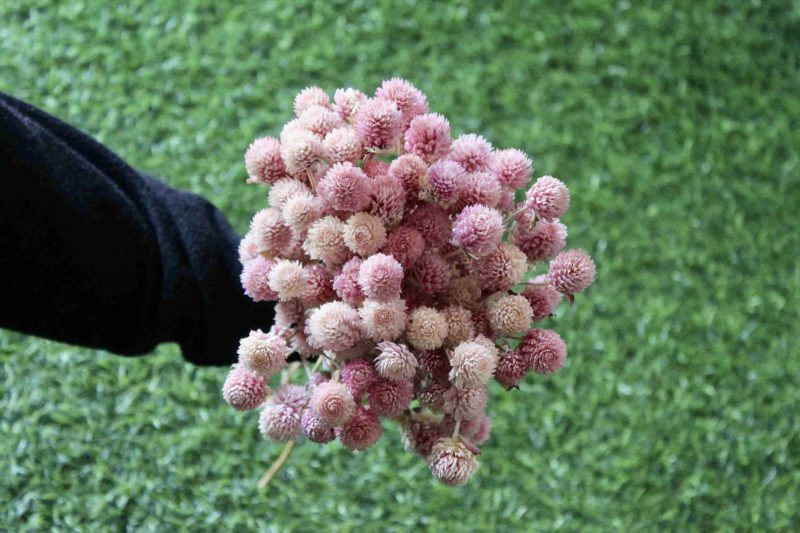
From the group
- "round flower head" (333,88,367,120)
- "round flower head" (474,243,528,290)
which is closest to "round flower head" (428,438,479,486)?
"round flower head" (474,243,528,290)

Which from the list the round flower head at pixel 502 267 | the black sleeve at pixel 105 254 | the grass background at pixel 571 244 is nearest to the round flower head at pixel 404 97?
the round flower head at pixel 502 267

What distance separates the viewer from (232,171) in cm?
133

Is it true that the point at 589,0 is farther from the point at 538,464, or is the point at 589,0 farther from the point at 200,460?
the point at 200,460

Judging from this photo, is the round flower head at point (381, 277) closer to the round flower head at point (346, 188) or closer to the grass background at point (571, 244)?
the round flower head at point (346, 188)

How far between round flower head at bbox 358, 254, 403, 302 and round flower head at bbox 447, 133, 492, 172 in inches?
3.3

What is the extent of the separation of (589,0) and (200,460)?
101cm

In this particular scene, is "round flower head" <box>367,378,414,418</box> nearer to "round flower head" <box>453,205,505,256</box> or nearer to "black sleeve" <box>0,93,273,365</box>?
"round flower head" <box>453,205,505,256</box>

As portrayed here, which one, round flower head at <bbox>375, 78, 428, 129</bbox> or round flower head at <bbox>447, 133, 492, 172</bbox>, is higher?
round flower head at <bbox>375, 78, 428, 129</bbox>

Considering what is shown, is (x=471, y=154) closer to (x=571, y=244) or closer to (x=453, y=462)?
(x=453, y=462)

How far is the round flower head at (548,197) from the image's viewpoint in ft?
1.61

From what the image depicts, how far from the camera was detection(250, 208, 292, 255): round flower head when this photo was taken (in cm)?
51

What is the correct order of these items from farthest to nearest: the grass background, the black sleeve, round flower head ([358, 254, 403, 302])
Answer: the grass background < the black sleeve < round flower head ([358, 254, 403, 302])

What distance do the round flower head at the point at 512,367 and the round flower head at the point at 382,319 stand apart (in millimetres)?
72

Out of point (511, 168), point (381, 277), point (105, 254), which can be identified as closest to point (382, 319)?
point (381, 277)
